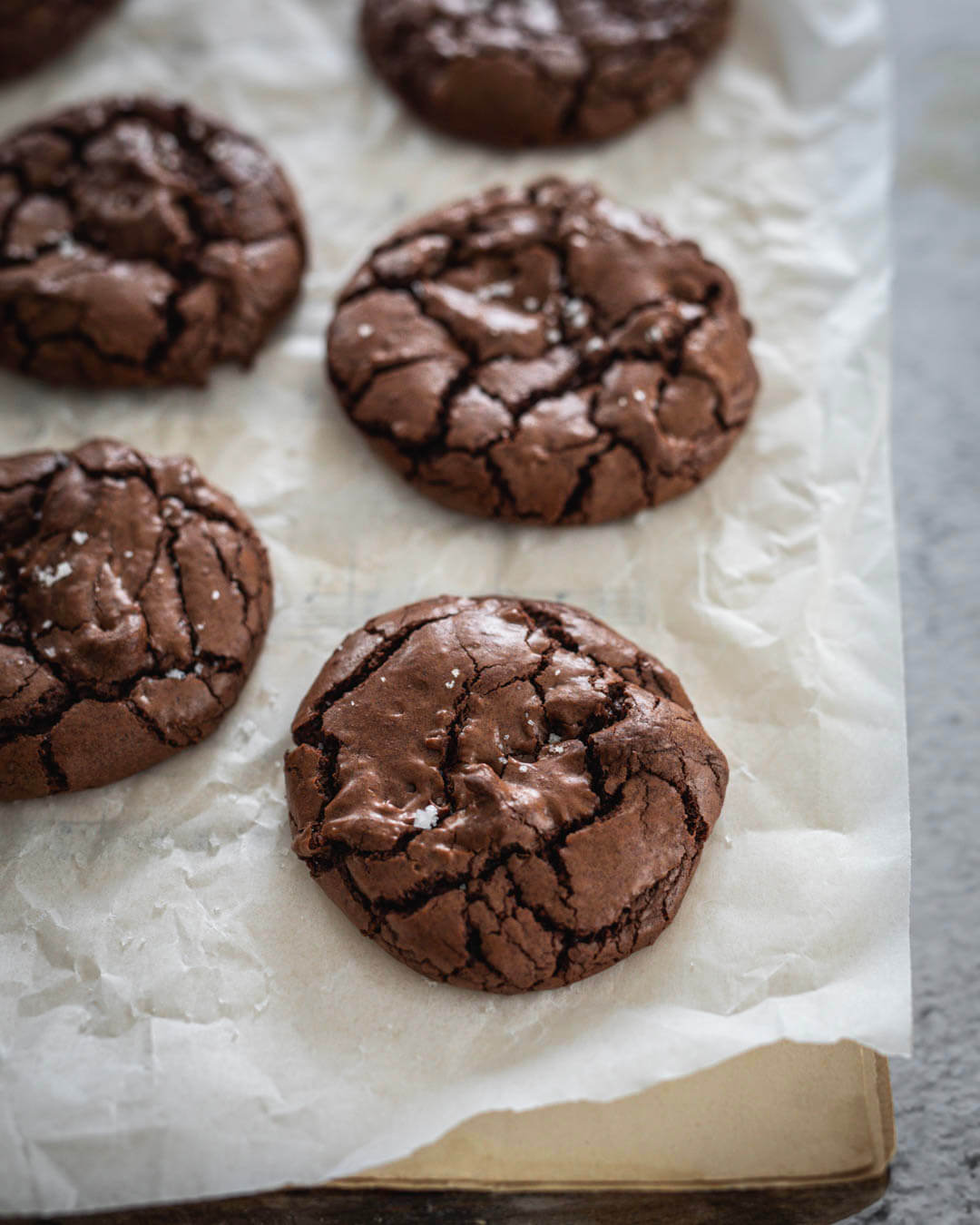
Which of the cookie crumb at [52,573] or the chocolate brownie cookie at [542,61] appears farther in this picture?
the chocolate brownie cookie at [542,61]

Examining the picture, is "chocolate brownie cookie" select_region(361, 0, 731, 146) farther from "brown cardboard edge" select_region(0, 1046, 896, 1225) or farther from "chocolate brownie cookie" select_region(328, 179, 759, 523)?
"brown cardboard edge" select_region(0, 1046, 896, 1225)

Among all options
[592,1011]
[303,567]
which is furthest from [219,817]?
[592,1011]

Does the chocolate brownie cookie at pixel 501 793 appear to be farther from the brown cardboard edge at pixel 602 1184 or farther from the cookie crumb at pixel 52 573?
the cookie crumb at pixel 52 573

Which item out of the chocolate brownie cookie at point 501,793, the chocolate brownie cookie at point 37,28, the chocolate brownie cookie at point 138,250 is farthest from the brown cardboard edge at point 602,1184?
the chocolate brownie cookie at point 37,28

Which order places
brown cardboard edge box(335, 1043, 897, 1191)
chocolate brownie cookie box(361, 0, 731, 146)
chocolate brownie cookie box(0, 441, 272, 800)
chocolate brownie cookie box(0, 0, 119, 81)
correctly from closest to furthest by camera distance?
brown cardboard edge box(335, 1043, 897, 1191), chocolate brownie cookie box(0, 441, 272, 800), chocolate brownie cookie box(361, 0, 731, 146), chocolate brownie cookie box(0, 0, 119, 81)

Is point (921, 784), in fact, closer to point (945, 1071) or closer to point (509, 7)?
point (945, 1071)

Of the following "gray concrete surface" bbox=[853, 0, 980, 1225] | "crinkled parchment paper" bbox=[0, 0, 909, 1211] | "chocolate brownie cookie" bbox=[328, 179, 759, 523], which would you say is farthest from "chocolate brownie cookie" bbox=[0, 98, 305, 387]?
"gray concrete surface" bbox=[853, 0, 980, 1225]
